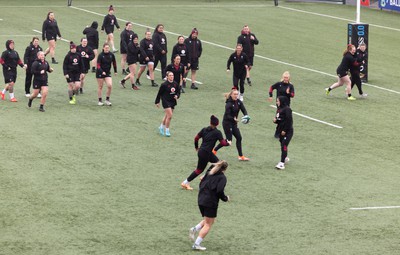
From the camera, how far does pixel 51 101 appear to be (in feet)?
108

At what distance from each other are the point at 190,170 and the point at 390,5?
3239cm

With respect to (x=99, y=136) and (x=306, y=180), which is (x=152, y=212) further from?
(x=99, y=136)

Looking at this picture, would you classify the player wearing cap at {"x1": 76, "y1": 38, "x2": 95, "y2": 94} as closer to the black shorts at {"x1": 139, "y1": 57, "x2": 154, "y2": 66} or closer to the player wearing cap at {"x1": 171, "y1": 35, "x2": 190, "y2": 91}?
the black shorts at {"x1": 139, "y1": 57, "x2": 154, "y2": 66}

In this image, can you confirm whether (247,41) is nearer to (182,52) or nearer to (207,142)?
(182,52)

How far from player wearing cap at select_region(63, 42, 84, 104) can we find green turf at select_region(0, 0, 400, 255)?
0.54 metres

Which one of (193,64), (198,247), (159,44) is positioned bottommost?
(198,247)

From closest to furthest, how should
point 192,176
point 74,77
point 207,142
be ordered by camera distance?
1. point 207,142
2. point 192,176
3. point 74,77

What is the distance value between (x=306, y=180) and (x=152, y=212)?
481cm

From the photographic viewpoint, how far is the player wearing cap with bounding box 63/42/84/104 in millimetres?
31875

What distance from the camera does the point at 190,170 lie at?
25531 mm

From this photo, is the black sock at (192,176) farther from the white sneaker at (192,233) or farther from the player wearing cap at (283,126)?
the white sneaker at (192,233)

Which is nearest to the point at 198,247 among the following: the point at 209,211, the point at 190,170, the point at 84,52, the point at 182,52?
the point at 209,211

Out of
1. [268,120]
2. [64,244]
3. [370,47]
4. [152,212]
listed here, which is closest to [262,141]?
[268,120]

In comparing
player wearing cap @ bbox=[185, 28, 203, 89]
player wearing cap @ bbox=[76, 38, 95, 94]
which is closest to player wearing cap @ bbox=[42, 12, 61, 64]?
player wearing cap @ bbox=[76, 38, 95, 94]
